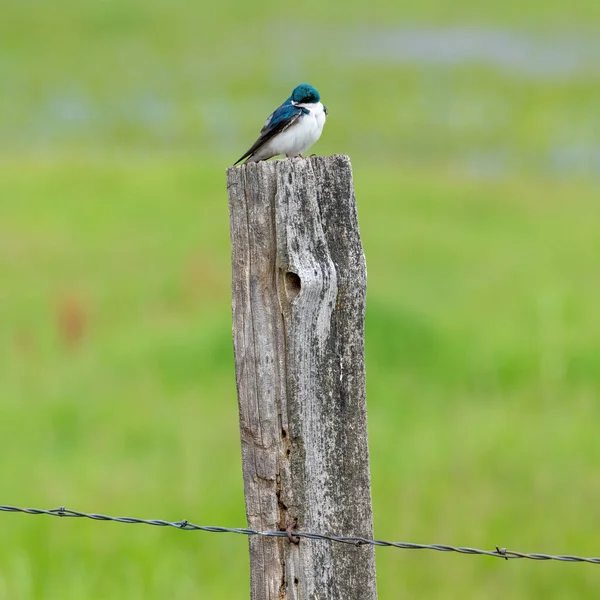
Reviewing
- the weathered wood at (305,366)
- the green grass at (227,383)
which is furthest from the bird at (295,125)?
the green grass at (227,383)

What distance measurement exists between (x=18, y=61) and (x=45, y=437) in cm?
3077

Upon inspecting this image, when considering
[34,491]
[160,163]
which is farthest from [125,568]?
[160,163]

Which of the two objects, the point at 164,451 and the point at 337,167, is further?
the point at 164,451

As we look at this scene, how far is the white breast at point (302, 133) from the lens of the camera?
451cm

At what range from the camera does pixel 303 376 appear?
3.15 metres

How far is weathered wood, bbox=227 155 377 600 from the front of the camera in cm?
315

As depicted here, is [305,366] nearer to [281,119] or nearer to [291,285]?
[291,285]

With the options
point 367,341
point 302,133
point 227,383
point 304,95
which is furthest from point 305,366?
point 367,341

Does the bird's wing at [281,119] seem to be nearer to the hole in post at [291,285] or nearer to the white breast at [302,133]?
the white breast at [302,133]

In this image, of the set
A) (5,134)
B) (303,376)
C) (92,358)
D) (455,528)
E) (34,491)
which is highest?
(5,134)

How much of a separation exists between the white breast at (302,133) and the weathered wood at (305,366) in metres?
1.33

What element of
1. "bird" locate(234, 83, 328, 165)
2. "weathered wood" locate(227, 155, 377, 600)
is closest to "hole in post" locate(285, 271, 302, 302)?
"weathered wood" locate(227, 155, 377, 600)

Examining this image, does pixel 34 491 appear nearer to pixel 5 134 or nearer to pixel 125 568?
pixel 125 568

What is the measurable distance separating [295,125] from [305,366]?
1.64 meters
